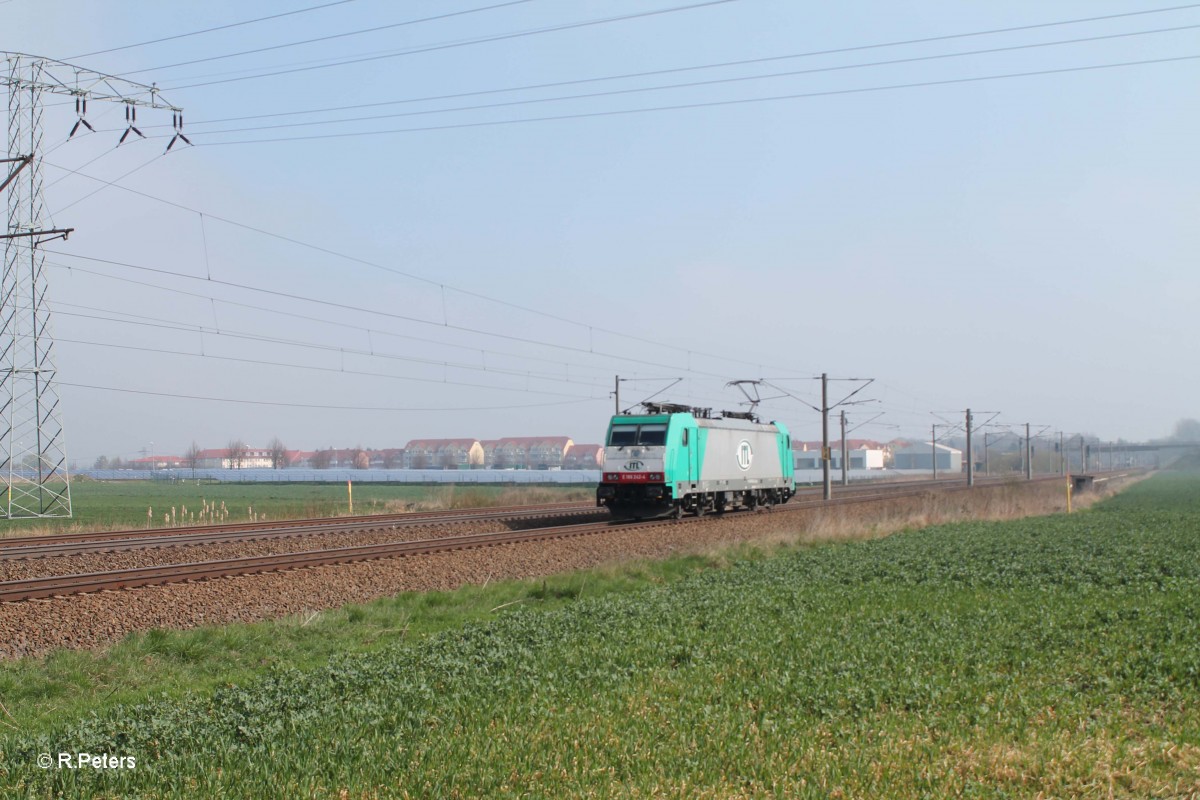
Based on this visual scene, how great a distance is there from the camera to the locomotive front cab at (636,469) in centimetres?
2989

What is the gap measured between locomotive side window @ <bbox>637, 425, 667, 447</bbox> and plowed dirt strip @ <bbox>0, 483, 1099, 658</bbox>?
115 inches

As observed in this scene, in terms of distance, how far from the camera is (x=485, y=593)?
16000 millimetres

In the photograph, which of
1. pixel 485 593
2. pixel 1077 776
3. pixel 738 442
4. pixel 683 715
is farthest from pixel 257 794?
pixel 738 442

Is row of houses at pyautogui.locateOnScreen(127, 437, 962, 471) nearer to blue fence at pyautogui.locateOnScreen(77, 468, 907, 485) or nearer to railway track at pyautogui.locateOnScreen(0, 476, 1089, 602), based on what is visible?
blue fence at pyautogui.locateOnScreen(77, 468, 907, 485)

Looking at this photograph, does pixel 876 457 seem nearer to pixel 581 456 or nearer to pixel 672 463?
pixel 581 456

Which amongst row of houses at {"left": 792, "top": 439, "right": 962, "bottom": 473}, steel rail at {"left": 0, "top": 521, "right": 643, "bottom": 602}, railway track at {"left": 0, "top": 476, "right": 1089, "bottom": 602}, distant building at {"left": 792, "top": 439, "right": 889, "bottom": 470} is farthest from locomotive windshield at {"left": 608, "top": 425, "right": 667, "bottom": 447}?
distant building at {"left": 792, "top": 439, "right": 889, "bottom": 470}

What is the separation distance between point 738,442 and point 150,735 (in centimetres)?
2975

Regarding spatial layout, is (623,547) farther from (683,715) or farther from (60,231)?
(683,715)

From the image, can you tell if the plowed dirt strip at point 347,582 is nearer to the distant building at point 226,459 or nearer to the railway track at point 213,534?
the railway track at point 213,534

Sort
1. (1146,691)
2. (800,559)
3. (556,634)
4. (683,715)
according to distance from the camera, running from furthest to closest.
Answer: (800,559)
(556,634)
(1146,691)
(683,715)

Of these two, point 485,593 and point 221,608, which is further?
point 485,593

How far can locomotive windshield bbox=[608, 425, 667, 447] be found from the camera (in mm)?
30141

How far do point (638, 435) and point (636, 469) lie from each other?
1141mm

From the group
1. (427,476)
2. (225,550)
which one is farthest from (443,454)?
(225,550)
